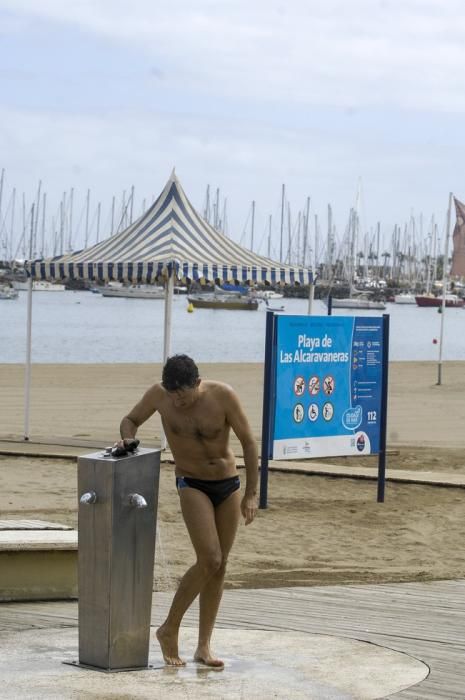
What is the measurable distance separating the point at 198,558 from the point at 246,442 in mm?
617

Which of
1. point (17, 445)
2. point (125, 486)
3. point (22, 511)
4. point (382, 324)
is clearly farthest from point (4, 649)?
point (17, 445)

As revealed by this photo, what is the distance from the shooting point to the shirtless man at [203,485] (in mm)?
6281

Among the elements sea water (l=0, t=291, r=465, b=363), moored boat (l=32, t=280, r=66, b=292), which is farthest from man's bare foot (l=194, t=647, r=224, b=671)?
moored boat (l=32, t=280, r=66, b=292)

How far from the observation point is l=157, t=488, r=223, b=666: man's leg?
6258 millimetres

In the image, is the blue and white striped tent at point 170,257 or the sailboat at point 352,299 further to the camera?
the sailboat at point 352,299

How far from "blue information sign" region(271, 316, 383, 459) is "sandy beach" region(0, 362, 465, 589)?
0.64 m

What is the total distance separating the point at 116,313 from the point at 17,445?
87.8 m

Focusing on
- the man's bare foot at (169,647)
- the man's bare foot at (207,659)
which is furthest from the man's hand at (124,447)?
the man's bare foot at (207,659)

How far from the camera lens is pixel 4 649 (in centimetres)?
642

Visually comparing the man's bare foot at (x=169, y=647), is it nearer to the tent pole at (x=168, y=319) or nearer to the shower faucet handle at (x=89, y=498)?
the shower faucet handle at (x=89, y=498)

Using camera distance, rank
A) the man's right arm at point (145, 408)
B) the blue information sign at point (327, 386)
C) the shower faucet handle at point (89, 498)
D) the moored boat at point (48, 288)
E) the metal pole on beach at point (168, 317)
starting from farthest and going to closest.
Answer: the moored boat at point (48, 288) < the metal pole on beach at point (168, 317) < the blue information sign at point (327, 386) < the man's right arm at point (145, 408) < the shower faucet handle at point (89, 498)

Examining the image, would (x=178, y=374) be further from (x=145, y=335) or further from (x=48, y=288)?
(x=48, y=288)

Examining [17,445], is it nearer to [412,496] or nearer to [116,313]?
[412,496]

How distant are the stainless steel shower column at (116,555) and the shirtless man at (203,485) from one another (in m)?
0.27
